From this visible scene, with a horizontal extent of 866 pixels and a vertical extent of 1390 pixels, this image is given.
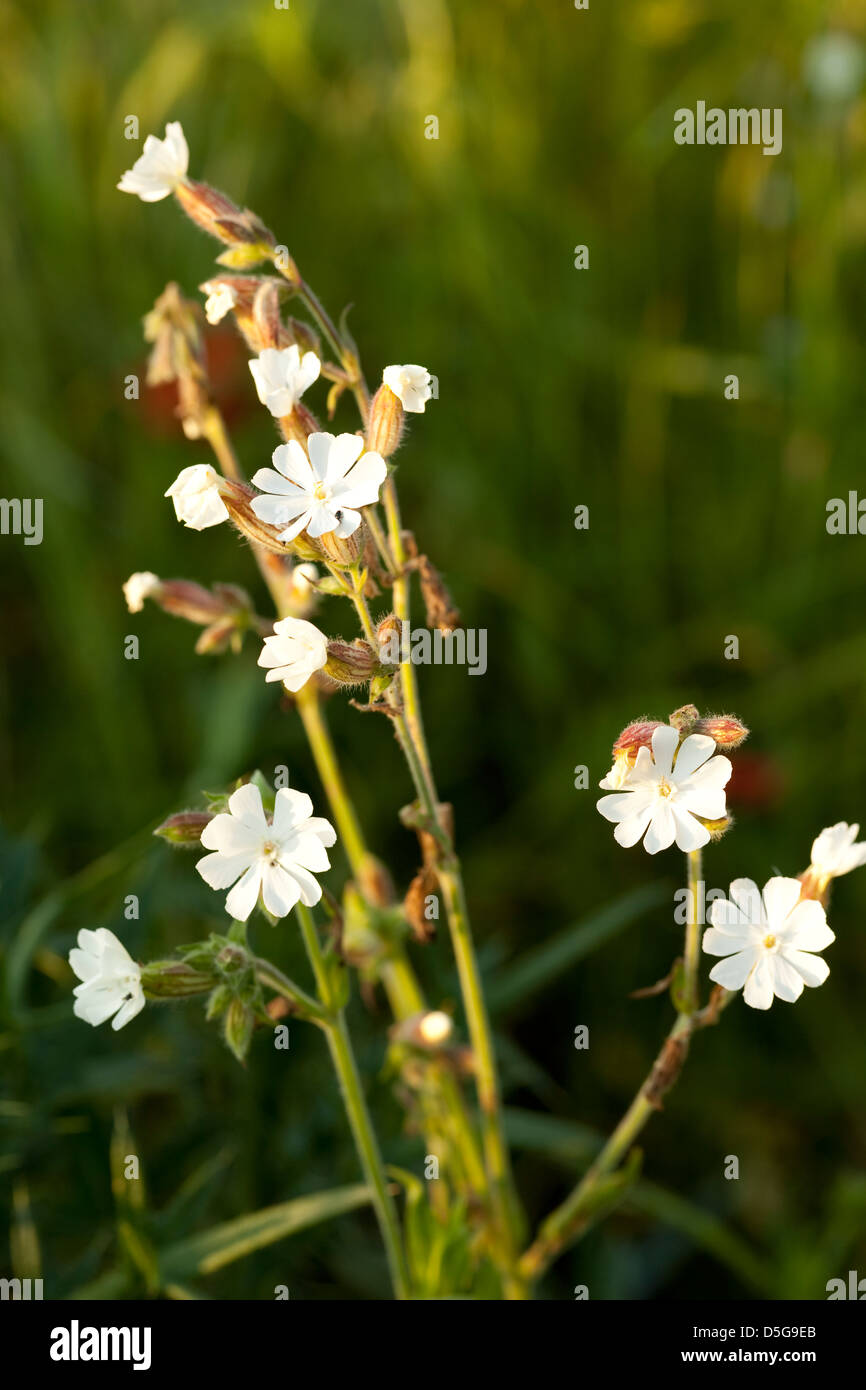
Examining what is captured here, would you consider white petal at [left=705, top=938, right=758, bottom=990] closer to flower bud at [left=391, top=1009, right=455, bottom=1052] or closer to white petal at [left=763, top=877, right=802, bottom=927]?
white petal at [left=763, top=877, right=802, bottom=927]

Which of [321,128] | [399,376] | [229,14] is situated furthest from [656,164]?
[399,376]

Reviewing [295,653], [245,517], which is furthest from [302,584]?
[295,653]

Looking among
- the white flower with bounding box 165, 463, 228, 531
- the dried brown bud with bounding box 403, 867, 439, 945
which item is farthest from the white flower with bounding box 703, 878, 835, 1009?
the white flower with bounding box 165, 463, 228, 531

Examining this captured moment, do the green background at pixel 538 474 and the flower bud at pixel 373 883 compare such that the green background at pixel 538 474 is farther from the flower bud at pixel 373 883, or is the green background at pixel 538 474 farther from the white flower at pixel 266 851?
the white flower at pixel 266 851

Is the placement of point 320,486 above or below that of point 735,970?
above

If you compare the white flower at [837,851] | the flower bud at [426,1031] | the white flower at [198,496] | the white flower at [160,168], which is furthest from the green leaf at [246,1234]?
the white flower at [160,168]

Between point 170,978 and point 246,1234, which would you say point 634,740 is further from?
point 246,1234
